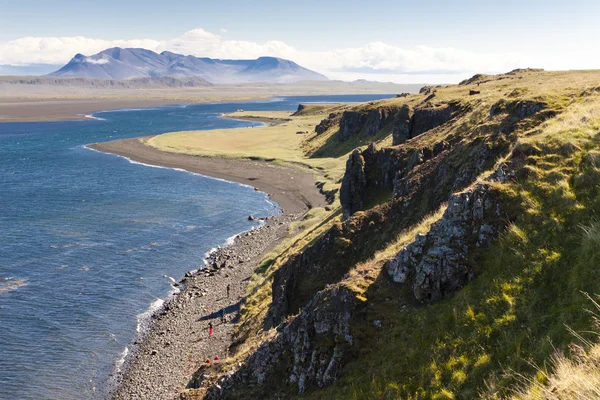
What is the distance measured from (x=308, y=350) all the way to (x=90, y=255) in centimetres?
5492

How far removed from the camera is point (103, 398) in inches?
1474

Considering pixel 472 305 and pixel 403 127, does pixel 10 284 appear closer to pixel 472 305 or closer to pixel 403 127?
pixel 472 305

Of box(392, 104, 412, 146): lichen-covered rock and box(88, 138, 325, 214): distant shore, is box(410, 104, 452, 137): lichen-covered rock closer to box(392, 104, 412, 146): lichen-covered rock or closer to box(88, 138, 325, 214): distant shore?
box(392, 104, 412, 146): lichen-covered rock

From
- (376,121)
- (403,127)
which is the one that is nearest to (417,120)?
(403,127)

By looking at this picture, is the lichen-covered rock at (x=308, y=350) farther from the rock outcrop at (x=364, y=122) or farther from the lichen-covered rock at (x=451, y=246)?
the rock outcrop at (x=364, y=122)

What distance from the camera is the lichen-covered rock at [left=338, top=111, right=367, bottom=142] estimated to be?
141m

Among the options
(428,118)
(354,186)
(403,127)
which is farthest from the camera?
(403,127)

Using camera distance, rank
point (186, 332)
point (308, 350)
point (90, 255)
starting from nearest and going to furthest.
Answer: point (308, 350)
point (186, 332)
point (90, 255)

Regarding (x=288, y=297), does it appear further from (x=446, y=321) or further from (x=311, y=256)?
(x=446, y=321)

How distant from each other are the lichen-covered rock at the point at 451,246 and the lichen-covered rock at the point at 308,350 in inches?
124

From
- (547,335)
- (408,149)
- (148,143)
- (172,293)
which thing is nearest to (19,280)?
(172,293)

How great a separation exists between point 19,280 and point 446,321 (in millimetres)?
58369

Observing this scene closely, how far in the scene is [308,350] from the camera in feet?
70.5

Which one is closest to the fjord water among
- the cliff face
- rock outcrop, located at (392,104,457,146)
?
the cliff face
